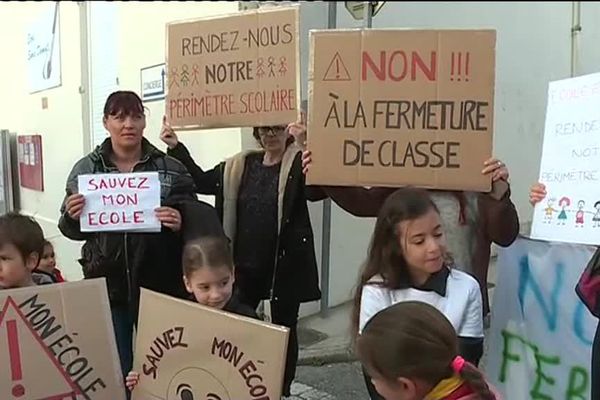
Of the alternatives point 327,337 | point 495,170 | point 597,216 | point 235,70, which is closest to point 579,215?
point 597,216

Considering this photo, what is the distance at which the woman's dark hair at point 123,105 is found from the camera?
3104 millimetres

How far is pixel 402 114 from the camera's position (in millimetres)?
2871

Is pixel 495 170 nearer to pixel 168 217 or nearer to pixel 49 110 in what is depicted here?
pixel 168 217

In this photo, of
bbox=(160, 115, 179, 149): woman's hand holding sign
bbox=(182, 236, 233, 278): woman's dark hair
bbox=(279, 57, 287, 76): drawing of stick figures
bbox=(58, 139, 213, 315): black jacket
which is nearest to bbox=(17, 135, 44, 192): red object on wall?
bbox=(160, 115, 179, 149): woman's hand holding sign

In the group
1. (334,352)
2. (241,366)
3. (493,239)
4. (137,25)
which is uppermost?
(137,25)

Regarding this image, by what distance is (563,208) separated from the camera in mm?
2816

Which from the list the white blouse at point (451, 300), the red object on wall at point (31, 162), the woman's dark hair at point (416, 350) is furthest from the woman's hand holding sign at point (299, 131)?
the red object on wall at point (31, 162)

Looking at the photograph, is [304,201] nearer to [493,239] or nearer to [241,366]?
[493,239]

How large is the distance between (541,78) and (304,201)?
552 centimetres

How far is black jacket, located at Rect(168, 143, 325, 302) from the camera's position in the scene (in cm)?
336

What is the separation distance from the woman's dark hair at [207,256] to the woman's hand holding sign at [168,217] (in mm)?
190

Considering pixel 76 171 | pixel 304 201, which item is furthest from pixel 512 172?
pixel 76 171

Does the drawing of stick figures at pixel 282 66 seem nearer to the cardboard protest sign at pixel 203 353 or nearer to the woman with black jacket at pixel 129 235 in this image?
the woman with black jacket at pixel 129 235

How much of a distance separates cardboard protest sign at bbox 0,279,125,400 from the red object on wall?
6099mm
